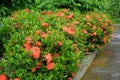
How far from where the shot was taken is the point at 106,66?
7.21m

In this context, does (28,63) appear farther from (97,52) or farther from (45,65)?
(97,52)

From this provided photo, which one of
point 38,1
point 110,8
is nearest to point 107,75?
point 38,1

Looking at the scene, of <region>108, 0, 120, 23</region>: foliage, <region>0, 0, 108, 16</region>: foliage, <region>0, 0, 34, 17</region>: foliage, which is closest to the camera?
<region>0, 0, 34, 17</region>: foliage

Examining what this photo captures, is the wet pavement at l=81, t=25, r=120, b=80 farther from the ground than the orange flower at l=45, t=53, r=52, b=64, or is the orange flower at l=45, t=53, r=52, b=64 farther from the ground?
the orange flower at l=45, t=53, r=52, b=64

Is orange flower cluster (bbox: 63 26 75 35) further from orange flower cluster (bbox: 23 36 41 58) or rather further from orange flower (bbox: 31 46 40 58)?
orange flower (bbox: 31 46 40 58)

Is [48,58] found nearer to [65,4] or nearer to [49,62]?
[49,62]

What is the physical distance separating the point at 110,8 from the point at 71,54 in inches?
490

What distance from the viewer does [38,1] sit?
915 cm

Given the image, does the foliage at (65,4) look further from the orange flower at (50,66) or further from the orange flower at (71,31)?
the orange flower at (50,66)

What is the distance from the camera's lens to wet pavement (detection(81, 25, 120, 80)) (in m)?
6.42

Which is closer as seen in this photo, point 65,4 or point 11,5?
point 11,5

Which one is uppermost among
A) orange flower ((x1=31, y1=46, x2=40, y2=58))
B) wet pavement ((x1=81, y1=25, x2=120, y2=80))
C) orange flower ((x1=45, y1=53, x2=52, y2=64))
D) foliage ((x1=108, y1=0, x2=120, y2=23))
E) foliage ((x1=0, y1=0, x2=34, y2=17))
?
foliage ((x1=0, y1=0, x2=34, y2=17))

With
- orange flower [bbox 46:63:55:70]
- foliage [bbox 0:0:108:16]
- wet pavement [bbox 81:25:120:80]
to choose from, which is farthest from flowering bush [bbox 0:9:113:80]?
foliage [bbox 0:0:108:16]

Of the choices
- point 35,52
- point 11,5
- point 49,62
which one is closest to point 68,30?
point 49,62
